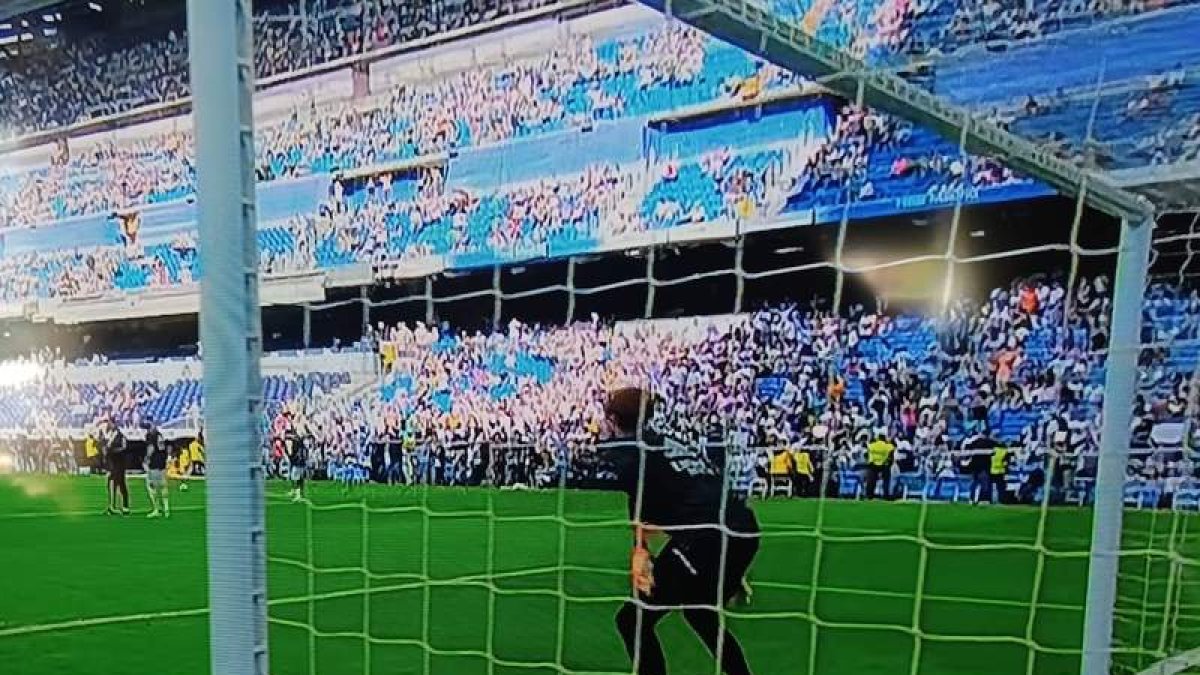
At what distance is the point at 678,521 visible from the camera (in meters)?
2.50

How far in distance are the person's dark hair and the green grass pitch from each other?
0.82m

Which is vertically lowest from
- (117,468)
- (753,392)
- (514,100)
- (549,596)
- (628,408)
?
(117,468)

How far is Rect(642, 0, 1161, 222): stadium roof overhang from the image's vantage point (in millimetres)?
1582

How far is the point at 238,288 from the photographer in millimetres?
1238

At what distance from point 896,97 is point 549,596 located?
10.6 ft

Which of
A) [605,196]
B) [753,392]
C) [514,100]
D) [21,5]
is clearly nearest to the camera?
[21,5]

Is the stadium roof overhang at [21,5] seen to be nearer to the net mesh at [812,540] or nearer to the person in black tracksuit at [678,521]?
the net mesh at [812,540]

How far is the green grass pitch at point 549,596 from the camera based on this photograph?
11.4 ft

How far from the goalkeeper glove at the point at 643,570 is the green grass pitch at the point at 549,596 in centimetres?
76

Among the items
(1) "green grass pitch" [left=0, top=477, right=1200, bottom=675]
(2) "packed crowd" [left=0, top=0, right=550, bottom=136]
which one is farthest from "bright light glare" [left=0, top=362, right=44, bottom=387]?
(1) "green grass pitch" [left=0, top=477, right=1200, bottom=675]

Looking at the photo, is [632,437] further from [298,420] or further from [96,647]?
[298,420]

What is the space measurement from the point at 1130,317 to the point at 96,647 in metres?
3.38

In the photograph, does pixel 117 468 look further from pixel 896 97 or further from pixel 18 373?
pixel 896 97

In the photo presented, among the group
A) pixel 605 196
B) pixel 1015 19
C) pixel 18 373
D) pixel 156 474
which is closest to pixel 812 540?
pixel 1015 19
